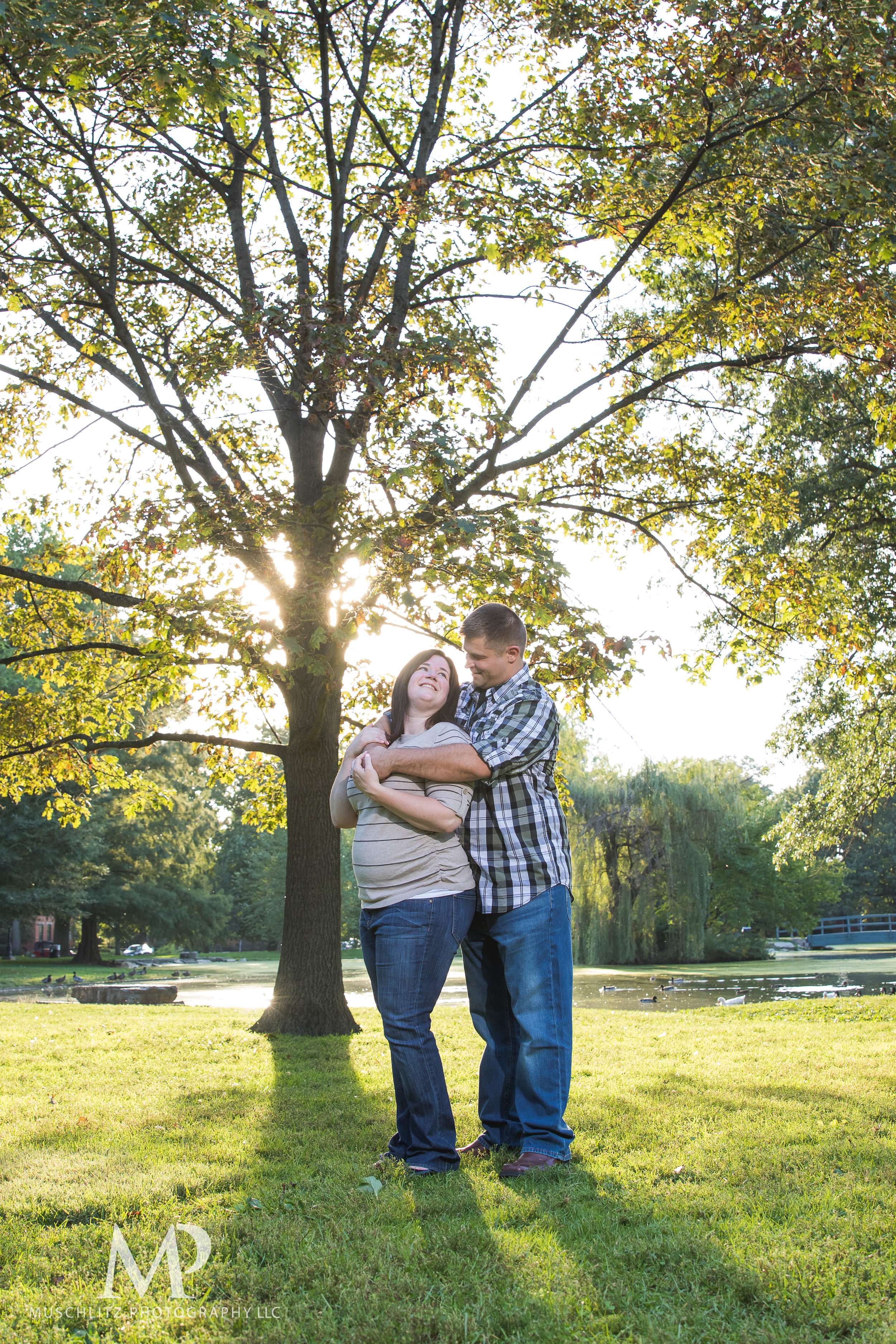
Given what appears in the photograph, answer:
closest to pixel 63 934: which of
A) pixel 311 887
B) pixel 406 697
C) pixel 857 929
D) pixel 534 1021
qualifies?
pixel 311 887

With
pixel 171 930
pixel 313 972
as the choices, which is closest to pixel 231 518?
pixel 313 972

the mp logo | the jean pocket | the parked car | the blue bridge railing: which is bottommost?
the blue bridge railing

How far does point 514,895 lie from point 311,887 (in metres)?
6.09

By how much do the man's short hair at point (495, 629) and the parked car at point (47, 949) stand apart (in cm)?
4361

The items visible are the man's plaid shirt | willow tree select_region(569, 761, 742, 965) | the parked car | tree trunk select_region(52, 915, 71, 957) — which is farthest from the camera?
tree trunk select_region(52, 915, 71, 957)

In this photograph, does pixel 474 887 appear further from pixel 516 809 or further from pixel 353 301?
pixel 353 301

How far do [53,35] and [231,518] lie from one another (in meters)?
3.74

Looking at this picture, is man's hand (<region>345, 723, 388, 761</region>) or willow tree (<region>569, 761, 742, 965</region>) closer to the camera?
man's hand (<region>345, 723, 388, 761</region>)

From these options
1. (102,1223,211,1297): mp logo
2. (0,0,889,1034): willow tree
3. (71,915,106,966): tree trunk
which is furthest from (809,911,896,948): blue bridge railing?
(102,1223,211,1297): mp logo

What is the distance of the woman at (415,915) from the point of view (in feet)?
12.0

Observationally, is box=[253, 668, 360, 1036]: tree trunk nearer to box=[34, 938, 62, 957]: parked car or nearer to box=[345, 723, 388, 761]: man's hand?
box=[345, 723, 388, 761]: man's hand

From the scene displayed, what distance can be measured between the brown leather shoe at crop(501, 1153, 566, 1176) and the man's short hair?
194 cm

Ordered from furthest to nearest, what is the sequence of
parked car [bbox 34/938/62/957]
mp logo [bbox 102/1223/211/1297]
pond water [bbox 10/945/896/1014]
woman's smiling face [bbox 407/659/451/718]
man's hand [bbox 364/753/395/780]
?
parked car [bbox 34/938/62/957], pond water [bbox 10/945/896/1014], woman's smiling face [bbox 407/659/451/718], man's hand [bbox 364/753/395/780], mp logo [bbox 102/1223/211/1297]

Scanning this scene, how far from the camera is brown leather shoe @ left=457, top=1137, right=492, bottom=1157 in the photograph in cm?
389
